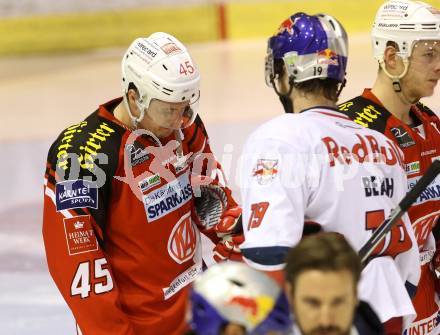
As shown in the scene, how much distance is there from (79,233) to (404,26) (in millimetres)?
1196

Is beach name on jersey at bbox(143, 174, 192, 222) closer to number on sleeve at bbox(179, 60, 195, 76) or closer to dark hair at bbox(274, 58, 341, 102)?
number on sleeve at bbox(179, 60, 195, 76)

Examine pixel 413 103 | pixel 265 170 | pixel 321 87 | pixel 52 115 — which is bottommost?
pixel 52 115

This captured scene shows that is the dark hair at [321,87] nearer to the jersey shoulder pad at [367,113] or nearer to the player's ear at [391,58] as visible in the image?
the jersey shoulder pad at [367,113]

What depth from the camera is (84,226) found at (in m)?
2.96

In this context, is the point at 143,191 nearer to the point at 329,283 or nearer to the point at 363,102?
the point at 363,102

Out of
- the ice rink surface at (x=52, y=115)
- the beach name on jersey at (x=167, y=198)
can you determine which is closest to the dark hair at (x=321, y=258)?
the beach name on jersey at (x=167, y=198)

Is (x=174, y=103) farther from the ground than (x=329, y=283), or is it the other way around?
(x=329, y=283)

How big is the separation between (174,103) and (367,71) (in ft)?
20.2

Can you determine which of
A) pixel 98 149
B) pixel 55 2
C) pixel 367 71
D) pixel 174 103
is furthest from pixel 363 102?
pixel 55 2

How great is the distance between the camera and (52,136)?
7.62 m

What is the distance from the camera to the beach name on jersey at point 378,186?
257 centimetres

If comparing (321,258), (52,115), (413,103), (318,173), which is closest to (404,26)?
(413,103)

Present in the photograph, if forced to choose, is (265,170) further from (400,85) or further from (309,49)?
(400,85)

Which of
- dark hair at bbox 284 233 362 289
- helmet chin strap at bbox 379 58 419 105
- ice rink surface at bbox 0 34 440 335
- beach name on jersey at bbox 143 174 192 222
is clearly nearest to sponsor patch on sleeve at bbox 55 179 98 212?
beach name on jersey at bbox 143 174 192 222
